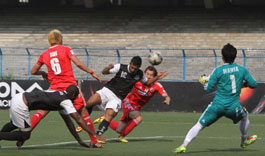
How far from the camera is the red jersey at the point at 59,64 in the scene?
1007cm

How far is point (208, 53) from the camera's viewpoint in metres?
29.8

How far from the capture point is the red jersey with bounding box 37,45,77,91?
10.1m

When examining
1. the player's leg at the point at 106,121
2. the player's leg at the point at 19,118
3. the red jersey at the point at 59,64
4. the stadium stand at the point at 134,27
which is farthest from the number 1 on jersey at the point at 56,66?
the stadium stand at the point at 134,27

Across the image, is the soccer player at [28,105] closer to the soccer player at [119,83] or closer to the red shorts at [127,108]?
the soccer player at [119,83]

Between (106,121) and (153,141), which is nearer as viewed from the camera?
(106,121)

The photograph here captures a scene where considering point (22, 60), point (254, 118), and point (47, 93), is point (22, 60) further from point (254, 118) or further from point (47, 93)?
point (47, 93)

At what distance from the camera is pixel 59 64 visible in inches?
398

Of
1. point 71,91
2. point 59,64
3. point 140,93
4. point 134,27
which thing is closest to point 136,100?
point 140,93

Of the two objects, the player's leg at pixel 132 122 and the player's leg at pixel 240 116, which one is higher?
the player's leg at pixel 240 116

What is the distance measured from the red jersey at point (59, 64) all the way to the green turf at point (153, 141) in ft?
3.65

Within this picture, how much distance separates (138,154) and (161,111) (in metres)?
12.9

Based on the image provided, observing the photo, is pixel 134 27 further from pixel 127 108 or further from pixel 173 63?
pixel 127 108

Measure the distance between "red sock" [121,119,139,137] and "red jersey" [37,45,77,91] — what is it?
2.38 meters

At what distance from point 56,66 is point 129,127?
107 inches
